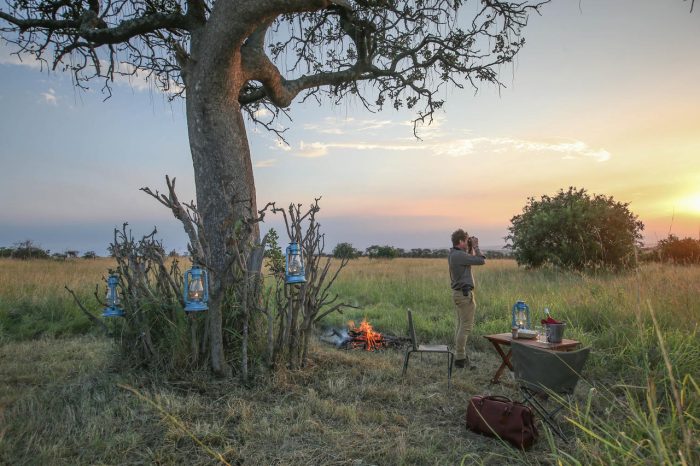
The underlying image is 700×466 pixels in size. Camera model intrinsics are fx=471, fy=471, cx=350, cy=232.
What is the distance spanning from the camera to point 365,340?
25.9 ft

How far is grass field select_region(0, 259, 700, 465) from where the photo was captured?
3.49m

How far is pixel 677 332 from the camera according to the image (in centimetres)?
615

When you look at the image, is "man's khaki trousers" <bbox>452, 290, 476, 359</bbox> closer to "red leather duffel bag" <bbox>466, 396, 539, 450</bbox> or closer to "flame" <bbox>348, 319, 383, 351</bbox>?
"flame" <bbox>348, 319, 383, 351</bbox>

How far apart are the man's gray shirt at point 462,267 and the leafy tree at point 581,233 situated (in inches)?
453

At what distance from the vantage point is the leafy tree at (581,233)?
17.0 m

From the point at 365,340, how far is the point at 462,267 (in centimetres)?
219

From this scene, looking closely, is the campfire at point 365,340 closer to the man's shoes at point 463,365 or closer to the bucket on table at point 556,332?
the man's shoes at point 463,365

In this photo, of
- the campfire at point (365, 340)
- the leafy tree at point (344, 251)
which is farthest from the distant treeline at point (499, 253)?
the campfire at point (365, 340)

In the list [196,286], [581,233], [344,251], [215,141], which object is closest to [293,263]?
[196,286]

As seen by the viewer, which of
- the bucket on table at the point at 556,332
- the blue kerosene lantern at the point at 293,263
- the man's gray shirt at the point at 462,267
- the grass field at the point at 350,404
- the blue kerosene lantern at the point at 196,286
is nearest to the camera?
Answer: the grass field at the point at 350,404

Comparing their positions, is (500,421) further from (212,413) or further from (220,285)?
(220,285)

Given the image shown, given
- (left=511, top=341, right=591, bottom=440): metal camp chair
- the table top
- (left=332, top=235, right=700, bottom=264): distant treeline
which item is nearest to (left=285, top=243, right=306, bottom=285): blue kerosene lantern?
(left=511, top=341, right=591, bottom=440): metal camp chair

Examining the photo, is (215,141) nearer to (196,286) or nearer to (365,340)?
(196,286)

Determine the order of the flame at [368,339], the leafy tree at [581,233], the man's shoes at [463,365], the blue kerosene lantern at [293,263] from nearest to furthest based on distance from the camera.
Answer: the blue kerosene lantern at [293,263]
the man's shoes at [463,365]
the flame at [368,339]
the leafy tree at [581,233]
